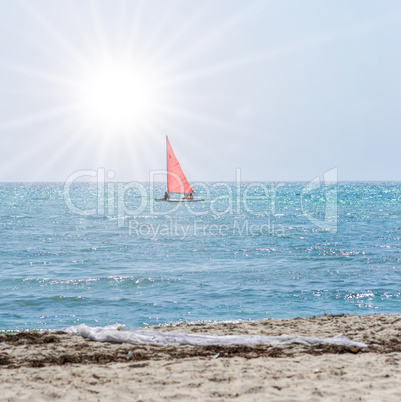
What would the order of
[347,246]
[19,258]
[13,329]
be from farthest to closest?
1. [347,246]
2. [19,258]
3. [13,329]

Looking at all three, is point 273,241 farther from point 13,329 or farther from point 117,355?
point 117,355

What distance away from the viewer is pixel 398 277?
1645cm

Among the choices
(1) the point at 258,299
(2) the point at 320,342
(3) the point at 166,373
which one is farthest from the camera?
(1) the point at 258,299

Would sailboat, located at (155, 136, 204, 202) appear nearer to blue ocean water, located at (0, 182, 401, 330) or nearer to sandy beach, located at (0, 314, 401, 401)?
blue ocean water, located at (0, 182, 401, 330)

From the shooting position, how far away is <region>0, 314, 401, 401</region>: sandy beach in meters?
5.52

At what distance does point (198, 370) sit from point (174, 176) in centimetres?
4721

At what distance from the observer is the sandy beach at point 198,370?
18.1 ft

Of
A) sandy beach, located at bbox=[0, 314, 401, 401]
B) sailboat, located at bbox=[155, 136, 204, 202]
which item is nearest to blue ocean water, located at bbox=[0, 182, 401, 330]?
sandy beach, located at bbox=[0, 314, 401, 401]

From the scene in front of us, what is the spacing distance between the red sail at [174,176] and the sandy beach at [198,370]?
43.1m

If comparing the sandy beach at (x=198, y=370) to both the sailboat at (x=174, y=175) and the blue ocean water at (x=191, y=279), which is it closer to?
the blue ocean water at (x=191, y=279)

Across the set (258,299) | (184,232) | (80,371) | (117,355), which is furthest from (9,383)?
(184,232)

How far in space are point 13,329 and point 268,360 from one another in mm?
6929

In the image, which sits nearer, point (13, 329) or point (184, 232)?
point (13, 329)

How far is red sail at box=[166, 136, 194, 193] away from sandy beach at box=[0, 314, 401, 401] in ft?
141
